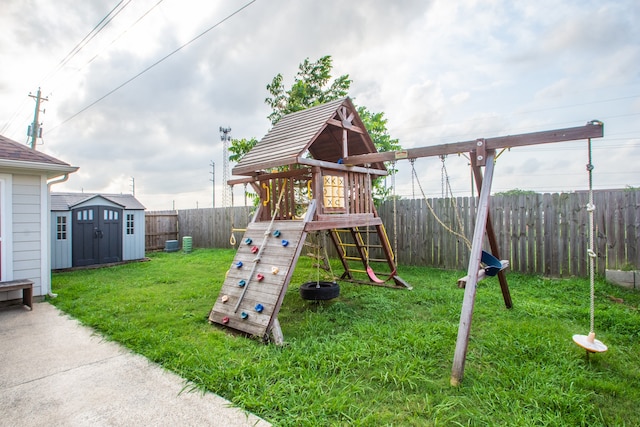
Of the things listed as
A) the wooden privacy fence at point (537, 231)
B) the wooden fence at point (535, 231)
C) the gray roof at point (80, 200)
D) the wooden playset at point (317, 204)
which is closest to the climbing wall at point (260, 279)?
the wooden playset at point (317, 204)

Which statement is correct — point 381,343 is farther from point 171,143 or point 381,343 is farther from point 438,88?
point 171,143

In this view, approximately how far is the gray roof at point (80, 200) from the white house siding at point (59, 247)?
0.76ft

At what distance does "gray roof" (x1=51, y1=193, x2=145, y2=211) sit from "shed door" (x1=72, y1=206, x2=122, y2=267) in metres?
0.26

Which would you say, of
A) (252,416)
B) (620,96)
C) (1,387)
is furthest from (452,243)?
(1,387)

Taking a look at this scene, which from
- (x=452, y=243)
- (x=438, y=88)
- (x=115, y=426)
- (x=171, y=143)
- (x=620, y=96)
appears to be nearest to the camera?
(x=115, y=426)

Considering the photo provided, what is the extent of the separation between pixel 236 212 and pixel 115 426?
10525 millimetres

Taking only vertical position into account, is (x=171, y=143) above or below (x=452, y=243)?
above

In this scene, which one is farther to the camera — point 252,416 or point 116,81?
point 116,81

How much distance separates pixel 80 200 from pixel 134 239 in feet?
6.31

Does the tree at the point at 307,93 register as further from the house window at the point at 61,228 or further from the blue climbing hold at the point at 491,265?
the house window at the point at 61,228

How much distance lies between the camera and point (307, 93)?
8172 mm

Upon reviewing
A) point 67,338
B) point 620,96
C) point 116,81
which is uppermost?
point 116,81

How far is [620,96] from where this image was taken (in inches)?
185

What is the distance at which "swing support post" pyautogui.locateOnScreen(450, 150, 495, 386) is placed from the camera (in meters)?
2.40
